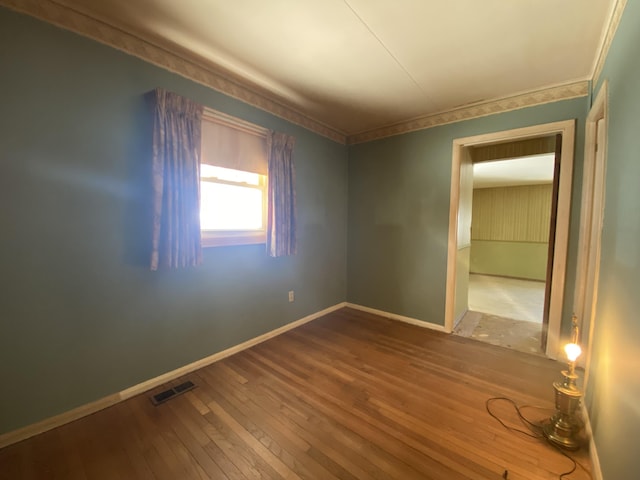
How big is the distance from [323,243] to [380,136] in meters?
1.64

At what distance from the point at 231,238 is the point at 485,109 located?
9.66 ft

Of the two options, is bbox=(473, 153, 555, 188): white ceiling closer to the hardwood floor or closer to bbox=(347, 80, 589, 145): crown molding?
bbox=(347, 80, 589, 145): crown molding

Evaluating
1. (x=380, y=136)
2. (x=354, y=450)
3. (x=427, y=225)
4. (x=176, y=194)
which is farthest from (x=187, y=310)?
(x=380, y=136)

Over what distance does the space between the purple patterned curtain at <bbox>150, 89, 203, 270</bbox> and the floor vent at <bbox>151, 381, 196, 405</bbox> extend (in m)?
0.93

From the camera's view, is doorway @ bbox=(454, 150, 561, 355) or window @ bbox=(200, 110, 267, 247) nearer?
window @ bbox=(200, 110, 267, 247)

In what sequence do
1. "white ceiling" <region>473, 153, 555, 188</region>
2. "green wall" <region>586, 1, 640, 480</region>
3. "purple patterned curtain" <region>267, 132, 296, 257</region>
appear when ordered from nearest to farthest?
"green wall" <region>586, 1, 640, 480</region>, "purple patterned curtain" <region>267, 132, 296, 257</region>, "white ceiling" <region>473, 153, 555, 188</region>

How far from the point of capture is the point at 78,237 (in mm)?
1628

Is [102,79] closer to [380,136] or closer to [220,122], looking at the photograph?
[220,122]

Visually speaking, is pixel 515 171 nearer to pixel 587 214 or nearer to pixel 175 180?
pixel 587 214

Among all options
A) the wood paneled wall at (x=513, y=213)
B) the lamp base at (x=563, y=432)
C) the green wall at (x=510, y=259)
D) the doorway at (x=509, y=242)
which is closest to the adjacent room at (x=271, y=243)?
the lamp base at (x=563, y=432)

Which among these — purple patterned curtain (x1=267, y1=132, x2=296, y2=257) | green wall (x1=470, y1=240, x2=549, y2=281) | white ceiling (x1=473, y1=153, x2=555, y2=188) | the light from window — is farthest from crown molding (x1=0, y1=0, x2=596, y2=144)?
green wall (x1=470, y1=240, x2=549, y2=281)

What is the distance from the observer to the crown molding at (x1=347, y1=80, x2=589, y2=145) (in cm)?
230

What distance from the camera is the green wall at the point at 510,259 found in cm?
607

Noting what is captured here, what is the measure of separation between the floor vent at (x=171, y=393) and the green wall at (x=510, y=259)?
7.20m
